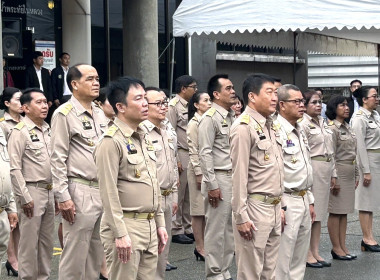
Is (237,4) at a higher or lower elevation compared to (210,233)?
higher

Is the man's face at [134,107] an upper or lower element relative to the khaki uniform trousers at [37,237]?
upper

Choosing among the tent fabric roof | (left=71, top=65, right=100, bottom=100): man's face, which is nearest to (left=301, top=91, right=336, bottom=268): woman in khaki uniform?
the tent fabric roof

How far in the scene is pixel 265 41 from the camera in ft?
43.2

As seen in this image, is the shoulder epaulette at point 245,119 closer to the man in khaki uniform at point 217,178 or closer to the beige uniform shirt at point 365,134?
the man in khaki uniform at point 217,178

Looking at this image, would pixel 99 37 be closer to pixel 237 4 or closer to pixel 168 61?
pixel 168 61

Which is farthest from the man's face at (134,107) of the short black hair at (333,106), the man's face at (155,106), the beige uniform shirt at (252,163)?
the short black hair at (333,106)

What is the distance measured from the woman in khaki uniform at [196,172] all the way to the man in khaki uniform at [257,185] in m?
2.99

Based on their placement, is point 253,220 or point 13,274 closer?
point 253,220

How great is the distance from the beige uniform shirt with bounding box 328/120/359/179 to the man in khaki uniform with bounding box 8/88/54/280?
356cm

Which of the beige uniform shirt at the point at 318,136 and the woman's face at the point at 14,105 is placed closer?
the woman's face at the point at 14,105

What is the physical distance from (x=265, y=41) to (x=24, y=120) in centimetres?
507

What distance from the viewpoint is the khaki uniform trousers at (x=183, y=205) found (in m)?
12.3

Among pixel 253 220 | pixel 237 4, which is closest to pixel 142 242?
pixel 253 220

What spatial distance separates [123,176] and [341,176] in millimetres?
5026
